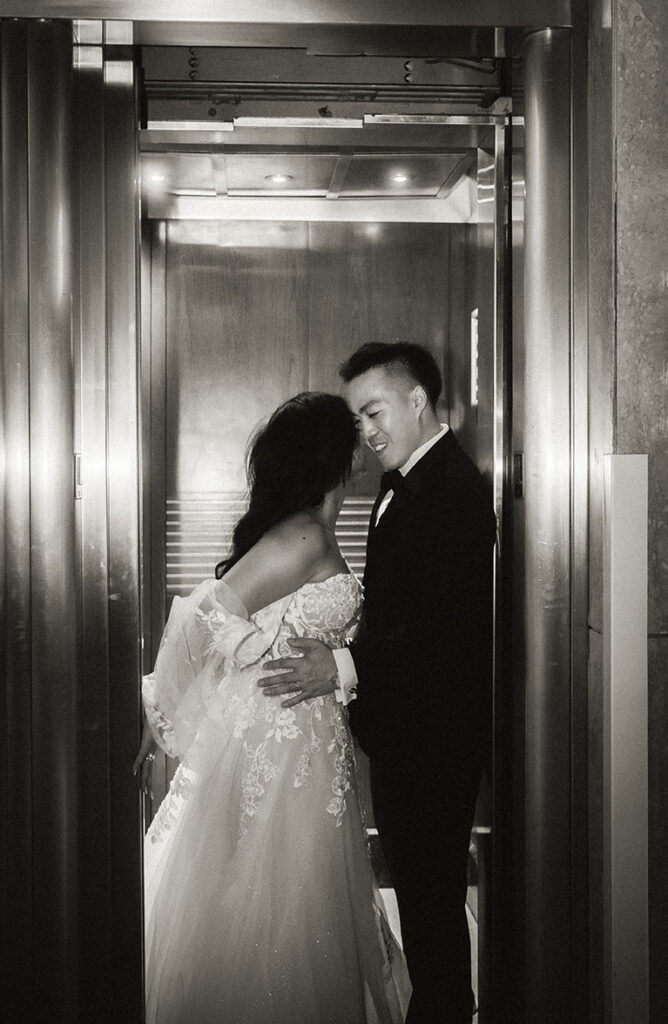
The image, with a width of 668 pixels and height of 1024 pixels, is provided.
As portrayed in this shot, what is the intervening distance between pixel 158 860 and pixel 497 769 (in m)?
0.75

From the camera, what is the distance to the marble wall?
146 centimetres

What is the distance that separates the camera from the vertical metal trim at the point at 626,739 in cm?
140

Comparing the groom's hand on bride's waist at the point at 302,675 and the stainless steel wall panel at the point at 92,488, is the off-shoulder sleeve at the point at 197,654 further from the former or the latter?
the stainless steel wall panel at the point at 92,488

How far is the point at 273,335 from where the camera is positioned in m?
1.87

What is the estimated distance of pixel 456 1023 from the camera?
6.07 feet

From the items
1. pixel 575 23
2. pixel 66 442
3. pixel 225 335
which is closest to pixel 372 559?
pixel 225 335

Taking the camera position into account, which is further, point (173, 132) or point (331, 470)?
point (331, 470)

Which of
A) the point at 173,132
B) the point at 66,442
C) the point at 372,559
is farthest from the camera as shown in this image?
the point at 372,559

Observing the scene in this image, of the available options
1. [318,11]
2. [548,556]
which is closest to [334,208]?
[318,11]

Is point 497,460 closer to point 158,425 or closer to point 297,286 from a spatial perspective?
point 297,286

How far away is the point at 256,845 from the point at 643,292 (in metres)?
1.34

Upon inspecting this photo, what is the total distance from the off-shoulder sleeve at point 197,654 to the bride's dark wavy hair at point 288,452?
3.3 inches

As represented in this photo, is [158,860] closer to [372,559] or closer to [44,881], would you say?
[44,881]

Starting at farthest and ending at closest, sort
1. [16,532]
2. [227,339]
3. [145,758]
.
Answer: [227,339]
[145,758]
[16,532]
